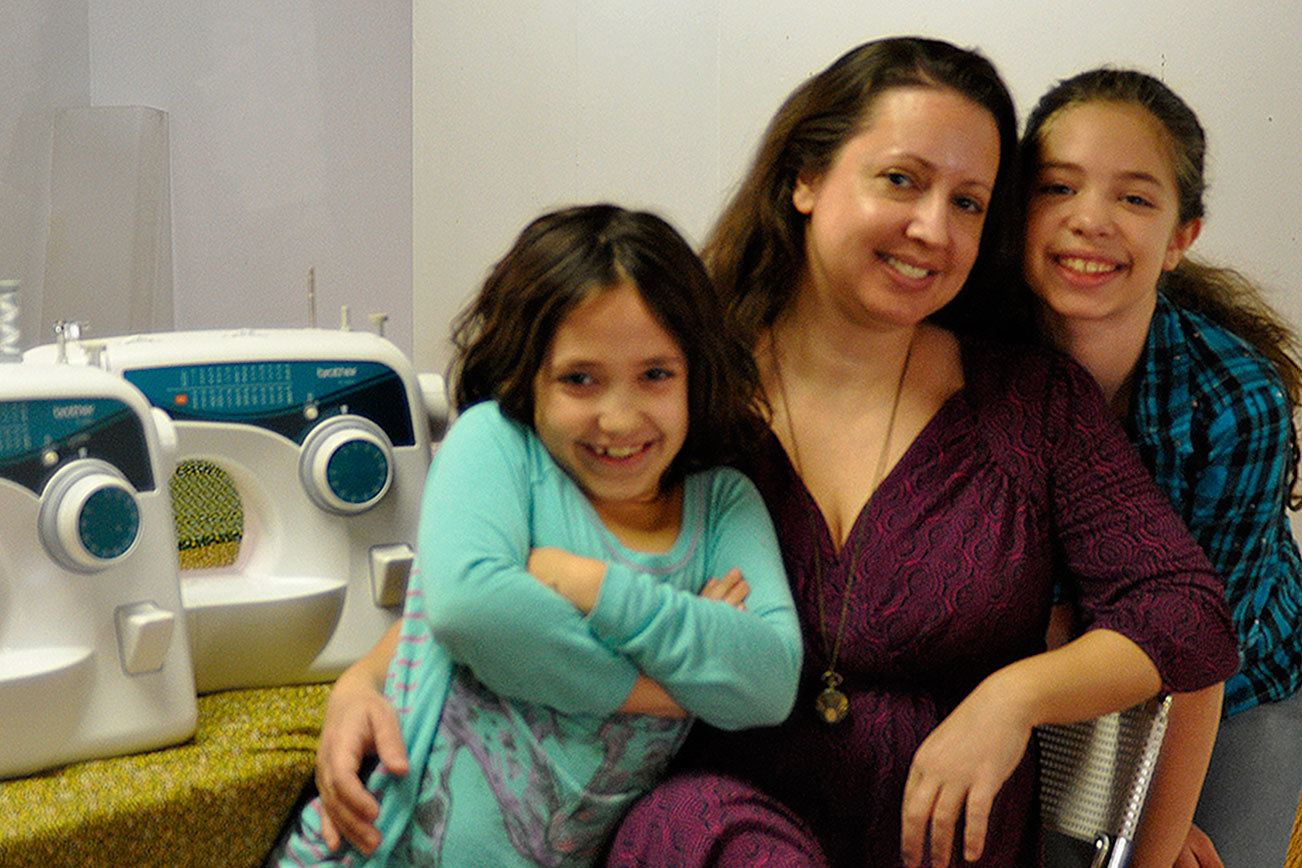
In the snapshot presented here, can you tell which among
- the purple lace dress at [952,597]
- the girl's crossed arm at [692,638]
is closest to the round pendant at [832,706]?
the purple lace dress at [952,597]

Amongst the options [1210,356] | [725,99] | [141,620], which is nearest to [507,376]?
[141,620]

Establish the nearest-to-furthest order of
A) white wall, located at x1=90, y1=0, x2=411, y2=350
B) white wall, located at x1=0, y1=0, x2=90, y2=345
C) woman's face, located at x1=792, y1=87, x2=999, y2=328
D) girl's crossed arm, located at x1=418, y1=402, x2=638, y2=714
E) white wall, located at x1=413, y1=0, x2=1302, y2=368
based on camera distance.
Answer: girl's crossed arm, located at x1=418, y1=402, x2=638, y2=714
woman's face, located at x1=792, y1=87, x2=999, y2=328
white wall, located at x1=413, y1=0, x2=1302, y2=368
white wall, located at x1=0, y1=0, x2=90, y2=345
white wall, located at x1=90, y1=0, x2=411, y2=350

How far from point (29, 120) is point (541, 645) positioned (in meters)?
2.13

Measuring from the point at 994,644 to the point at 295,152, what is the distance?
2195 mm

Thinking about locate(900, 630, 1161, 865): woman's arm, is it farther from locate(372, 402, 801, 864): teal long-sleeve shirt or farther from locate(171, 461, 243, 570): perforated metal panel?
locate(171, 461, 243, 570): perforated metal panel

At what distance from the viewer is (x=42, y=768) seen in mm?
1207

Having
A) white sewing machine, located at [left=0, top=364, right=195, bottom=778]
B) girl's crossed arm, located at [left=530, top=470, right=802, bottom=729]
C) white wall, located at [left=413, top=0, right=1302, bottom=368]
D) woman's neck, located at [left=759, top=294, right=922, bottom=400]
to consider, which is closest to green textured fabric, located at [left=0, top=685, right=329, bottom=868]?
white sewing machine, located at [left=0, top=364, right=195, bottom=778]

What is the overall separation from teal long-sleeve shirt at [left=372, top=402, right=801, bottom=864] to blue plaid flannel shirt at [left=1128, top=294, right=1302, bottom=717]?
0.47 meters

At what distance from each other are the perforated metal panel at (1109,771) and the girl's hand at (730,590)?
0.38m

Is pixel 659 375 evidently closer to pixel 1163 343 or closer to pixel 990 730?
pixel 990 730

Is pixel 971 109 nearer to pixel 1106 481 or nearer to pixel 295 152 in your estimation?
pixel 1106 481

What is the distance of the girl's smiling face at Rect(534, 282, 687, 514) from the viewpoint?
1174 millimetres

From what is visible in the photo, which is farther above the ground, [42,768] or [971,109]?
[971,109]

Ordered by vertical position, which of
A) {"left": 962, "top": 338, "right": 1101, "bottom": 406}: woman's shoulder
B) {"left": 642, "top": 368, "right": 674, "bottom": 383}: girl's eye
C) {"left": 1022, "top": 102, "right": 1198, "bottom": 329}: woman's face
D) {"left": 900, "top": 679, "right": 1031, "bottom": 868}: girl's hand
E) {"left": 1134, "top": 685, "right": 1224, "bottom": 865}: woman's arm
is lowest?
{"left": 1134, "top": 685, "right": 1224, "bottom": 865}: woman's arm
